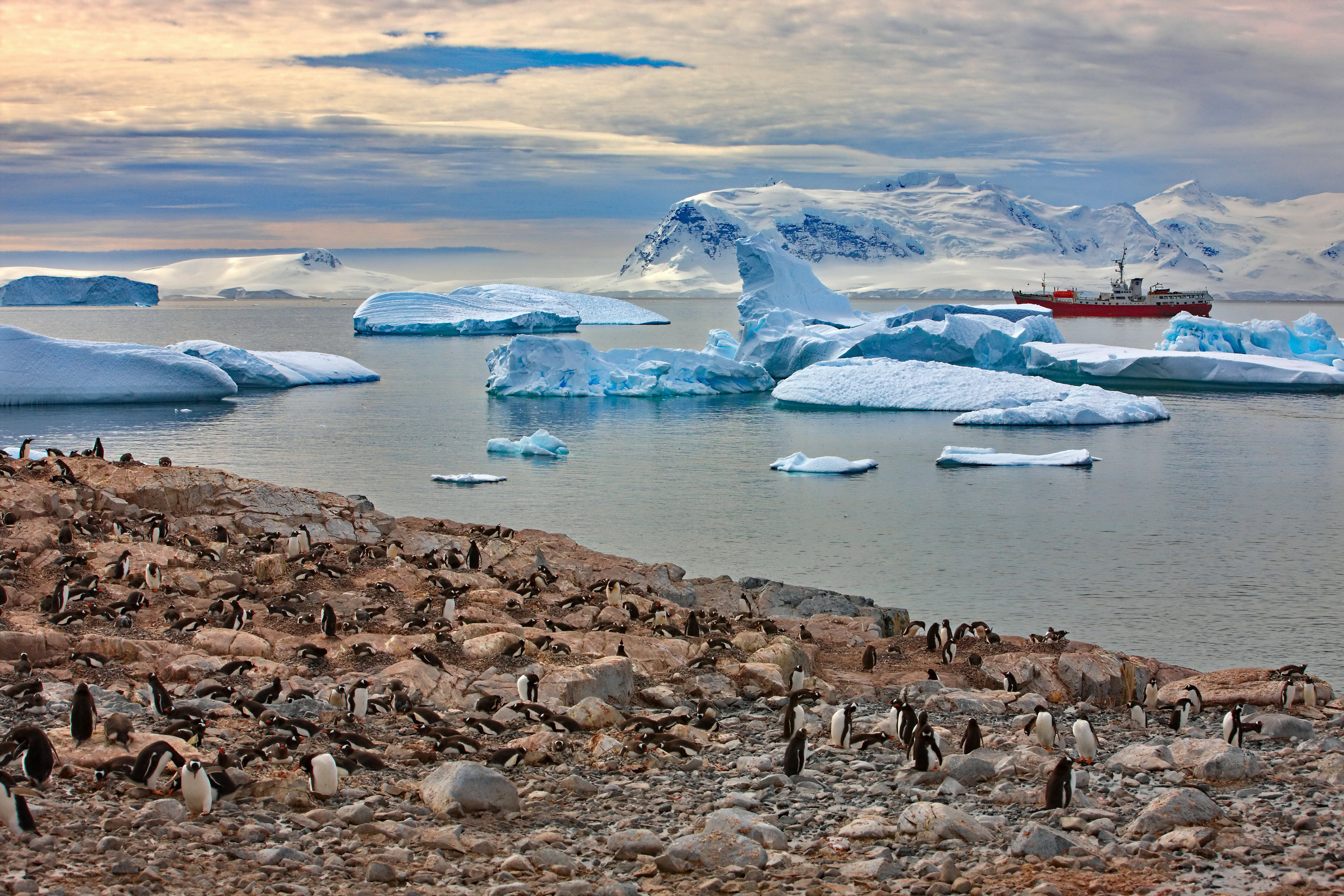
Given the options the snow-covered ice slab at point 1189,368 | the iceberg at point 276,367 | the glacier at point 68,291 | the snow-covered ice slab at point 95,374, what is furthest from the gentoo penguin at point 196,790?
the glacier at point 68,291

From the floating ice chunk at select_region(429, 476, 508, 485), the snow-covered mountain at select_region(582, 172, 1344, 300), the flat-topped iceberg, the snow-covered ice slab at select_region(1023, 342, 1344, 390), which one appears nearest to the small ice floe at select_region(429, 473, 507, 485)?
the floating ice chunk at select_region(429, 476, 508, 485)

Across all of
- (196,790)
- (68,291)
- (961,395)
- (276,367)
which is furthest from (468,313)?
(196,790)

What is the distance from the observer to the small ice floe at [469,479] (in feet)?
62.6

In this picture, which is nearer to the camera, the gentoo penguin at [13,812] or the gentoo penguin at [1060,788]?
the gentoo penguin at [13,812]

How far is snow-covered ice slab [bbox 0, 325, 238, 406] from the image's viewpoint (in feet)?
91.2

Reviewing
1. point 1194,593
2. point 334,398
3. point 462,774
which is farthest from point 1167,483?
point 334,398

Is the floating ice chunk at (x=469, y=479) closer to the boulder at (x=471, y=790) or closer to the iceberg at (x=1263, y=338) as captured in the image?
the boulder at (x=471, y=790)

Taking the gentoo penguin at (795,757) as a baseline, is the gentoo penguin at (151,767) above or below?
above

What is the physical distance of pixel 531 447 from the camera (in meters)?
21.8

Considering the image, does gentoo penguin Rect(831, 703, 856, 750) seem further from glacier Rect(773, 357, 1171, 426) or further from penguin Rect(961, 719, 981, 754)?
glacier Rect(773, 357, 1171, 426)

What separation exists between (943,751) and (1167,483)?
49.1 ft

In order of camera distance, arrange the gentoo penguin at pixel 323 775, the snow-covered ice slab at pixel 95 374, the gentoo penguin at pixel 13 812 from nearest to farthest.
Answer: the gentoo penguin at pixel 13 812 < the gentoo penguin at pixel 323 775 < the snow-covered ice slab at pixel 95 374

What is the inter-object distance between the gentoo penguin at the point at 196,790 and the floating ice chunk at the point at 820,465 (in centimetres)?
1601

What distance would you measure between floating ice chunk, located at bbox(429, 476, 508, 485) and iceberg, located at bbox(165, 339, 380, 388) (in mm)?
14358
